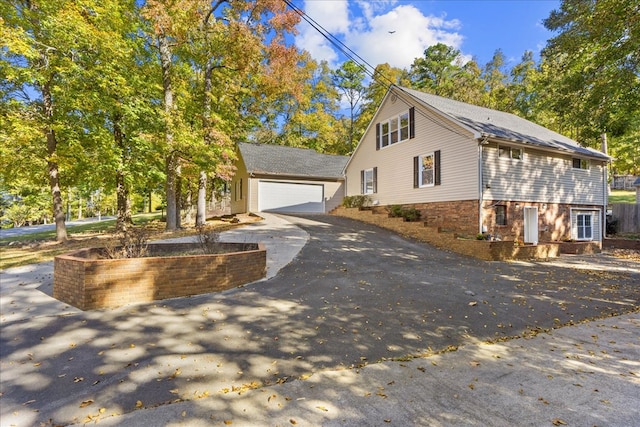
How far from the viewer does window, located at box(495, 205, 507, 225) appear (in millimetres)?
12984

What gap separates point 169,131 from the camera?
1286 centimetres

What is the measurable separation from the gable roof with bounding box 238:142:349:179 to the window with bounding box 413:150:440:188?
783 cm

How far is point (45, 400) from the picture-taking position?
3180 millimetres

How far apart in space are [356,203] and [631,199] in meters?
25.8

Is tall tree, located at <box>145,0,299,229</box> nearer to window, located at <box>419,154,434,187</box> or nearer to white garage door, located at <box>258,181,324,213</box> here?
white garage door, located at <box>258,181,324,213</box>

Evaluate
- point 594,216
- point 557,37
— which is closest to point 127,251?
point 557,37

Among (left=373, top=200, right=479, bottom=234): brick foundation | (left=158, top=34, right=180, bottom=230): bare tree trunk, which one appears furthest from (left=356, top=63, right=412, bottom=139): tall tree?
(left=158, top=34, right=180, bottom=230): bare tree trunk

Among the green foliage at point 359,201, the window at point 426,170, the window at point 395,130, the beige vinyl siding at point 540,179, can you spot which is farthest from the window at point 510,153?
the green foliage at point 359,201

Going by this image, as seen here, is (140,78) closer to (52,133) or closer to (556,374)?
(52,133)

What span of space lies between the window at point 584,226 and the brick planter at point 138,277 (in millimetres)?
17523

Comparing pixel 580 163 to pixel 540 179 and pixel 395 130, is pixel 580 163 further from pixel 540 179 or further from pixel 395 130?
pixel 395 130

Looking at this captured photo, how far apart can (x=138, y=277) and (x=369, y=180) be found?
49.0 ft

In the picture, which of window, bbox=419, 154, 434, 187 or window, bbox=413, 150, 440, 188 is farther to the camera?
window, bbox=419, 154, 434, 187

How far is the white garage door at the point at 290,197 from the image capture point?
20.5 meters
